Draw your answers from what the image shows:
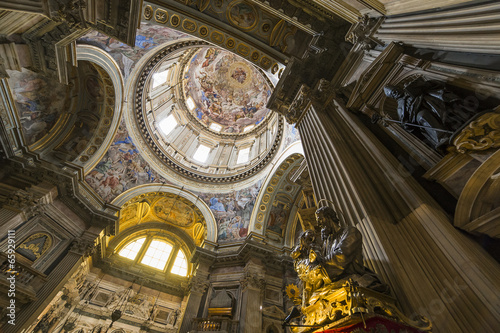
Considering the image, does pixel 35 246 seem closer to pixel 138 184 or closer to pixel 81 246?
pixel 81 246

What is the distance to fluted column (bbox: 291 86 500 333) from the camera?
190 cm

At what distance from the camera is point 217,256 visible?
10.9 m

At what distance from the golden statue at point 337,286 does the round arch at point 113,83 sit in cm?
1043

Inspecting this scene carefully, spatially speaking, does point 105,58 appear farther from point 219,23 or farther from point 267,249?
point 267,249

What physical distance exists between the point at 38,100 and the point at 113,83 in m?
2.86

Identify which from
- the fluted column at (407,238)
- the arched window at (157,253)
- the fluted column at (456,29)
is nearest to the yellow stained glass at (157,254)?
the arched window at (157,253)

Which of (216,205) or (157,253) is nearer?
(216,205)

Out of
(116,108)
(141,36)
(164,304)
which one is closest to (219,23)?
(141,36)

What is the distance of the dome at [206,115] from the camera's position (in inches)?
523

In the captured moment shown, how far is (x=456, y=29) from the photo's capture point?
2744 mm

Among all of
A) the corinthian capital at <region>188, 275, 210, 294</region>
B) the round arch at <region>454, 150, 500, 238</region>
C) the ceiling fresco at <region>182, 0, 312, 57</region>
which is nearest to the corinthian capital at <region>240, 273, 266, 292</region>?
the corinthian capital at <region>188, 275, 210, 294</region>

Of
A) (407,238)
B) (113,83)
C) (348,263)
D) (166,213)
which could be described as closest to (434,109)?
(407,238)

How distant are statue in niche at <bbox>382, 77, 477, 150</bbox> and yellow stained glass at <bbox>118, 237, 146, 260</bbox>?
1456 centimetres

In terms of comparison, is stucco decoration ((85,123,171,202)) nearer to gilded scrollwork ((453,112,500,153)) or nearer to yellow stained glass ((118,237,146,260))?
yellow stained glass ((118,237,146,260))
